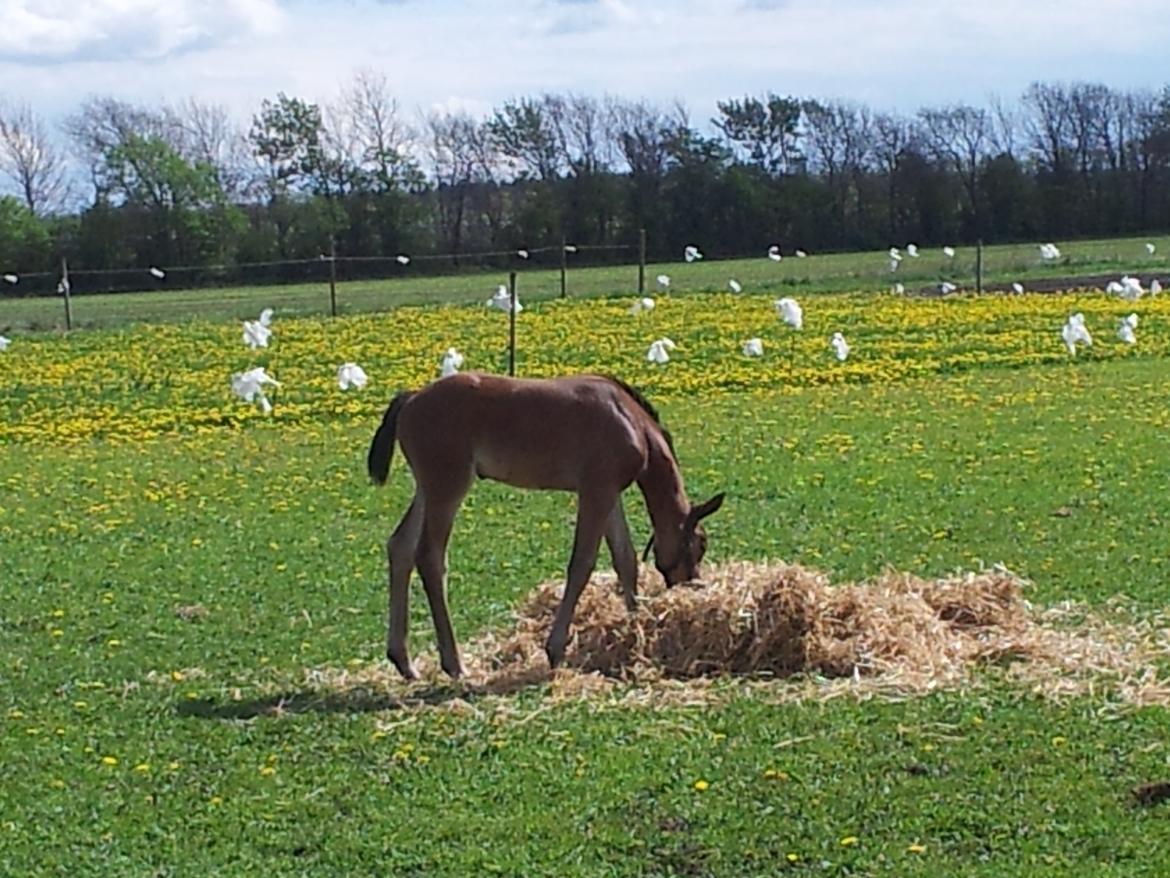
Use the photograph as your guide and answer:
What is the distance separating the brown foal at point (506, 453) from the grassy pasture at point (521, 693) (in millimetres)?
595

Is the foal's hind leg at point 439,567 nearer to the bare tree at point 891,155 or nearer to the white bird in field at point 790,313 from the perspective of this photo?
the white bird in field at point 790,313

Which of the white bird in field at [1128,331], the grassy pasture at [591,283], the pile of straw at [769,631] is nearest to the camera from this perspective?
the pile of straw at [769,631]

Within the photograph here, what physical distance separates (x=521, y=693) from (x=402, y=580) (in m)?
1.01

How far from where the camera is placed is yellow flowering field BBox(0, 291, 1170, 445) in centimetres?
2408

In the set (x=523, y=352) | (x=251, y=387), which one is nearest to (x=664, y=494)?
(x=251, y=387)

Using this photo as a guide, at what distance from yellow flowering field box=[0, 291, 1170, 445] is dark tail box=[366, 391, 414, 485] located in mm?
12922

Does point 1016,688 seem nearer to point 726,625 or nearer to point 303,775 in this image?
point 726,625

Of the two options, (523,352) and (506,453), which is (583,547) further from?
(523,352)

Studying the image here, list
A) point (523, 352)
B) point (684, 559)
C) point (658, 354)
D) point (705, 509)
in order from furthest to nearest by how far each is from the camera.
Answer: point (523, 352) → point (658, 354) → point (684, 559) → point (705, 509)

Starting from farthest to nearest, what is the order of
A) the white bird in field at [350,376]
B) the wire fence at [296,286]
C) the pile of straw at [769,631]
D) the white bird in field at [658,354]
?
the wire fence at [296,286] → the white bird in field at [658,354] → the white bird in field at [350,376] → the pile of straw at [769,631]

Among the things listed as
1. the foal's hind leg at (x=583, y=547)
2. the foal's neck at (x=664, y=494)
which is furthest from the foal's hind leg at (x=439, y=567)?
the foal's neck at (x=664, y=494)

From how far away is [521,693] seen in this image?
28.7 feet

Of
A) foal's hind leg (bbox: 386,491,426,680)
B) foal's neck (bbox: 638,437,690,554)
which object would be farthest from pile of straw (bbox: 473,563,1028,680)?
foal's hind leg (bbox: 386,491,426,680)

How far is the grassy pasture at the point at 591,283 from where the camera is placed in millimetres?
46000
